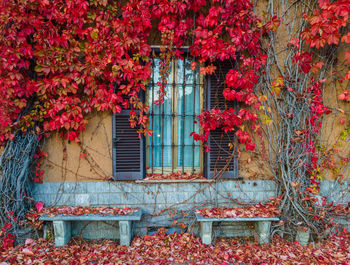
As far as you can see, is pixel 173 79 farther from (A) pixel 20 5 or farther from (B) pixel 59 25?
(A) pixel 20 5

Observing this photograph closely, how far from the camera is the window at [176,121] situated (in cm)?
355

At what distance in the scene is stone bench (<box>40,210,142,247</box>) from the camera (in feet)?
9.82

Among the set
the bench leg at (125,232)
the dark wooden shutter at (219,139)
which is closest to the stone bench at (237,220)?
the dark wooden shutter at (219,139)

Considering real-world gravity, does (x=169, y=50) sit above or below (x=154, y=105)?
above

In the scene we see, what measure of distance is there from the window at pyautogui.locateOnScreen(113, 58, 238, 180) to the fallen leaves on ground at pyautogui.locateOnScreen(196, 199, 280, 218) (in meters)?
0.51

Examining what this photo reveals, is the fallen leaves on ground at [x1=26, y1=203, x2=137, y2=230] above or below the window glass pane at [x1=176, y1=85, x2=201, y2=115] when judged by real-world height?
below

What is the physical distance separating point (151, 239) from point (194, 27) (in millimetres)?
3165

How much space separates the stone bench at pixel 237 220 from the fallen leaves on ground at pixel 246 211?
8 cm

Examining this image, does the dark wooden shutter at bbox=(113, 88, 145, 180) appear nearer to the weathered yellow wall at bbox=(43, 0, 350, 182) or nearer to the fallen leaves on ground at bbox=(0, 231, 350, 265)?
the weathered yellow wall at bbox=(43, 0, 350, 182)

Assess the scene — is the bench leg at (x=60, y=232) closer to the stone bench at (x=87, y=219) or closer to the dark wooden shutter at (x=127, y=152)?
the stone bench at (x=87, y=219)

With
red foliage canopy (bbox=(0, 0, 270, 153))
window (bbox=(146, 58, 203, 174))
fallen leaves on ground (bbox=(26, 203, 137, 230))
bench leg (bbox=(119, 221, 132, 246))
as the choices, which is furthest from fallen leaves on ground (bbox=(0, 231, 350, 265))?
red foliage canopy (bbox=(0, 0, 270, 153))

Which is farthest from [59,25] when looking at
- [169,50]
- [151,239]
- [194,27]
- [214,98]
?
[151,239]

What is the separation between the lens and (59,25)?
10.2 ft

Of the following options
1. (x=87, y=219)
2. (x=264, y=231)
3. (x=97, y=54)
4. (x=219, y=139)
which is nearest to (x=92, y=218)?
(x=87, y=219)
